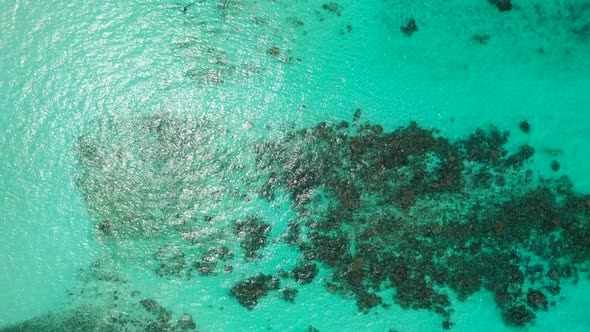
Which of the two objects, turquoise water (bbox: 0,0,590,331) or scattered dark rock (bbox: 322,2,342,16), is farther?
scattered dark rock (bbox: 322,2,342,16)

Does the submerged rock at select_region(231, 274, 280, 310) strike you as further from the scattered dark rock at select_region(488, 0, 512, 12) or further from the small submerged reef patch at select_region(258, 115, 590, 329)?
the scattered dark rock at select_region(488, 0, 512, 12)

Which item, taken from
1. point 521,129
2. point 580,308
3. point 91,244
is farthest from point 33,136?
point 580,308

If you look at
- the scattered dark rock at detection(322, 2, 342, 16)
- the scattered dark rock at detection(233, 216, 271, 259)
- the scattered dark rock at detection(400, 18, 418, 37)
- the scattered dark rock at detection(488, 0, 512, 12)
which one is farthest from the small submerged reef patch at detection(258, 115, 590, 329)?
the scattered dark rock at detection(488, 0, 512, 12)

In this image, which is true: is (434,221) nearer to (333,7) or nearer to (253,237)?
(253,237)

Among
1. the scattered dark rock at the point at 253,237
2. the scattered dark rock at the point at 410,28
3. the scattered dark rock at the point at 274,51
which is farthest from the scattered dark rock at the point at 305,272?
the scattered dark rock at the point at 410,28

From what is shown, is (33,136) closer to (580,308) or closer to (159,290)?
(159,290)

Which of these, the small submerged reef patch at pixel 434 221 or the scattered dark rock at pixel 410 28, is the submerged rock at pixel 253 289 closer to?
the small submerged reef patch at pixel 434 221

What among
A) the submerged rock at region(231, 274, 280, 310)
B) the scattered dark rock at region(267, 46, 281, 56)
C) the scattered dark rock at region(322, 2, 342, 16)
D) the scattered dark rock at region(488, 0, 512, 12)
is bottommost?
the submerged rock at region(231, 274, 280, 310)
